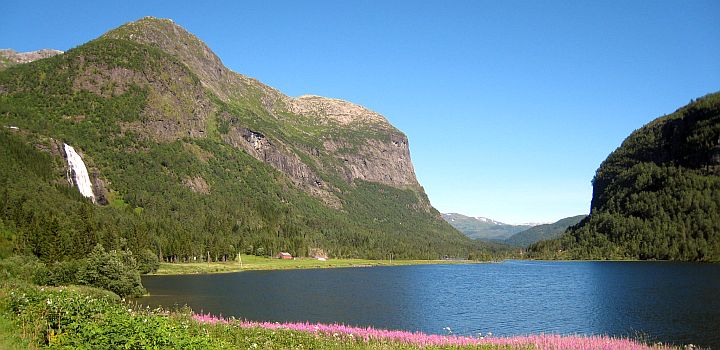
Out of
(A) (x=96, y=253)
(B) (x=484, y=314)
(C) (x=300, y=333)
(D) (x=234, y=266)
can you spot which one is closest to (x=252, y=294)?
(A) (x=96, y=253)

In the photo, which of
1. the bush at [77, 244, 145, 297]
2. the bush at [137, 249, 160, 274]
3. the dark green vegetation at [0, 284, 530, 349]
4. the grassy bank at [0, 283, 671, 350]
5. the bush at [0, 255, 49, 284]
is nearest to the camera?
the dark green vegetation at [0, 284, 530, 349]

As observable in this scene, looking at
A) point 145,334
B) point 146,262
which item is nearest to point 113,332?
point 145,334

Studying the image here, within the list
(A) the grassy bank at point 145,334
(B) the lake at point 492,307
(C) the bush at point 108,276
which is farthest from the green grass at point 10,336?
(C) the bush at point 108,276

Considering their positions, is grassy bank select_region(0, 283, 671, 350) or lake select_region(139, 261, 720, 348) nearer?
grassy bank select_region(0, 283, 671, 350)

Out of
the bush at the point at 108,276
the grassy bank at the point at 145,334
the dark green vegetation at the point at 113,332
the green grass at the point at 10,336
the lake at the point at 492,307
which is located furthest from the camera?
the bush at the point at 108,276

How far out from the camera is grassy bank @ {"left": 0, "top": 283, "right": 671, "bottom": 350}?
21.7m

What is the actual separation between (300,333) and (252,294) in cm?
6562

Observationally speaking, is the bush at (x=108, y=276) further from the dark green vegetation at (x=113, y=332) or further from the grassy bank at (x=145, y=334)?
the dark green vegetation at (x=113, y=332)

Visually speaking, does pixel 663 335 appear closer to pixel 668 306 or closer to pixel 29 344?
pixel 668 306

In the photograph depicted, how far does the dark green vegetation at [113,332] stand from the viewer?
70.2ft

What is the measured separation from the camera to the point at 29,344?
23812mm

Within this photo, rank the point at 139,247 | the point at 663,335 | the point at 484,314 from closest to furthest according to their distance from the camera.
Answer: the point at 663,335 → the point at 484,314 → the point at 139,247

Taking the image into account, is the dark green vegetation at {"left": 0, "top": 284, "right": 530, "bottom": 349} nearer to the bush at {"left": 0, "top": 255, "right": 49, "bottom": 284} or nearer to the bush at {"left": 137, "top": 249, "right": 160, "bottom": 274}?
the bush at {"left": 0, "top": 255, "right": 49, "bottom": 284}

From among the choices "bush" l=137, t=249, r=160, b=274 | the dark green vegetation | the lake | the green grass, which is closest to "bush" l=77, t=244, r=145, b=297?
the lake
